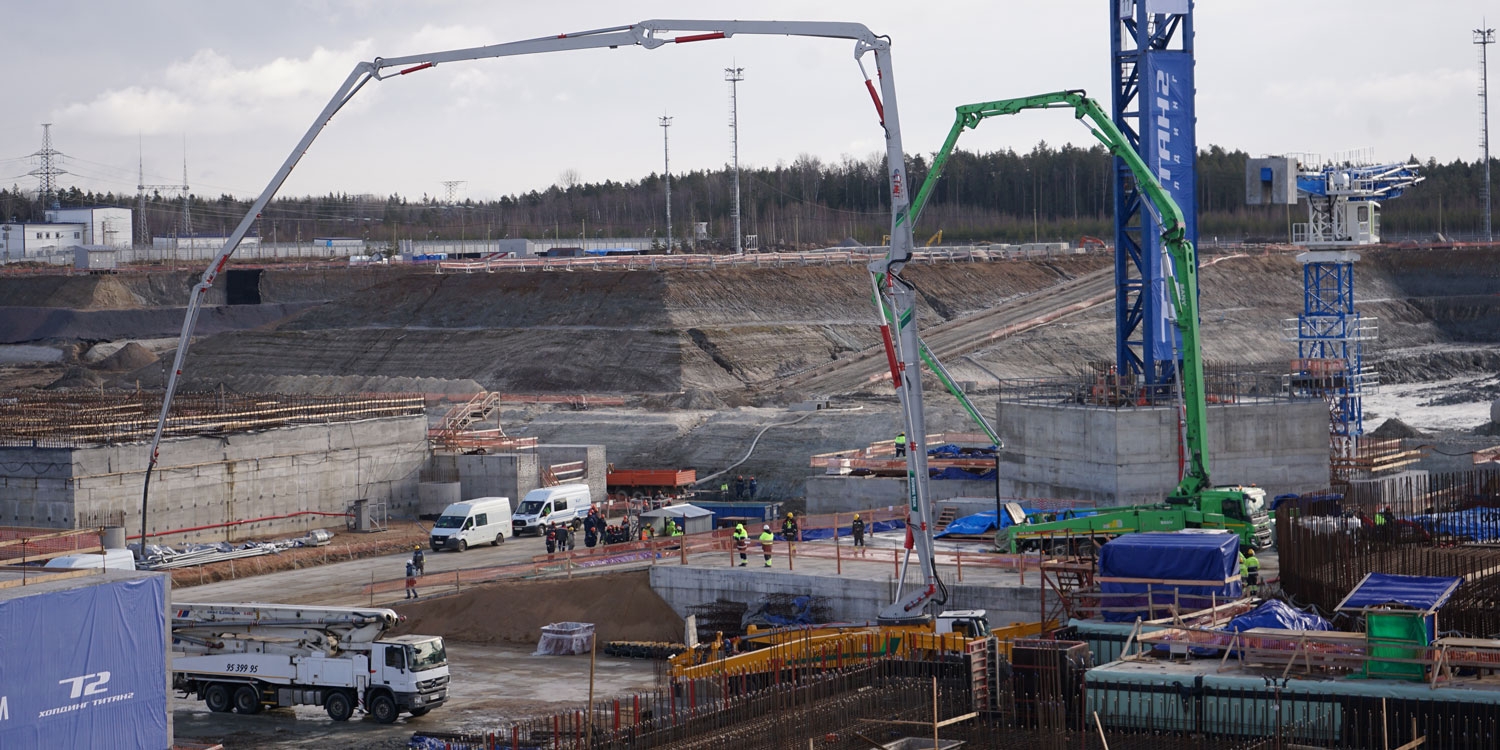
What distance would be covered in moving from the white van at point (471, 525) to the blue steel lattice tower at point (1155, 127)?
16968mm

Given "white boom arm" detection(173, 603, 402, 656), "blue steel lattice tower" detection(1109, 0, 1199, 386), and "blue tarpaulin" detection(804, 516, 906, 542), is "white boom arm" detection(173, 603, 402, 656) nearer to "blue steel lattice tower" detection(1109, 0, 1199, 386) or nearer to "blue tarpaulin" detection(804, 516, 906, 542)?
"blue tarpaulin" detection(804, 516, 906, 542)

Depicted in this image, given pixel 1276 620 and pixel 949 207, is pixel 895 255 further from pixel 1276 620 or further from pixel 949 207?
pixel 949 207

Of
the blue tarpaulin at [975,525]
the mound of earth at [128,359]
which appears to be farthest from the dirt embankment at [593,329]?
the blue tarpaulin at [975,525]

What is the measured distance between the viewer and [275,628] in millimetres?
27484

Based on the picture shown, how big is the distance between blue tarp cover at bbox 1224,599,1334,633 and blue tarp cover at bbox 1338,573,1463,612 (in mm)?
476

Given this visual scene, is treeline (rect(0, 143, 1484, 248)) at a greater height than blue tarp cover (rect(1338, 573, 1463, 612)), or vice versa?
treeline (rect(0, 143, 1484, 248))

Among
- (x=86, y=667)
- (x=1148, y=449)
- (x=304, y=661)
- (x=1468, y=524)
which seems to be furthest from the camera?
(x=1148, y=449)

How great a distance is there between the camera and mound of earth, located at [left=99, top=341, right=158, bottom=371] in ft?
301

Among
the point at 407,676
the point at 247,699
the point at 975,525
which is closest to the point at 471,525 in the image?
the point at 975,525

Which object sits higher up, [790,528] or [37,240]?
[37,240]

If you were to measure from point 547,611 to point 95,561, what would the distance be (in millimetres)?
9567

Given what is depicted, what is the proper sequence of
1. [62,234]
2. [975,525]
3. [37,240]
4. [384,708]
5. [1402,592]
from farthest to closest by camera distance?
1. [62,234]
2. [37,240]
3. [975,525]
4. [384,708]
5. [1402,592]

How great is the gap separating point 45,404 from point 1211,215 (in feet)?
395

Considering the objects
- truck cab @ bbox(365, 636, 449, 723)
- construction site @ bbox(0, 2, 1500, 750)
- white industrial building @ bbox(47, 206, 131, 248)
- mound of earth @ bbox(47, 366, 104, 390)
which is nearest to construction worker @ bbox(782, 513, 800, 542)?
construction site @ bbox(0, 2, 1500, 750)
